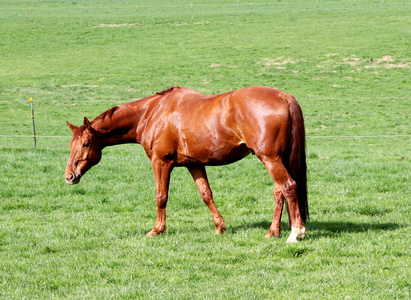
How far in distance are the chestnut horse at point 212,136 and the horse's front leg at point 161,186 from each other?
1 cm

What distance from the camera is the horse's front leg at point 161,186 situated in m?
7.82

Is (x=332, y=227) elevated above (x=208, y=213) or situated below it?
above

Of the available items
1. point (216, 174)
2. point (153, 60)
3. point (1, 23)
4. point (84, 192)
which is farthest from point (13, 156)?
point (1, 23)

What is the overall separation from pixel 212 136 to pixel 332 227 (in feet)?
7.21

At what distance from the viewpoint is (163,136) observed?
306 inches

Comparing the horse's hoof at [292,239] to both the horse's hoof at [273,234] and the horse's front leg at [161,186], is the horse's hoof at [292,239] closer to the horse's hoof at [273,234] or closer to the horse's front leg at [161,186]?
the horse's hoof at [273,234]

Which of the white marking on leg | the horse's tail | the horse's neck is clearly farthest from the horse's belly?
the white marking on leg

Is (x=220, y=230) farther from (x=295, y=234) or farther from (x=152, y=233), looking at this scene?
(x=295, y=234)

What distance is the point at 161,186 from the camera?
795 cm

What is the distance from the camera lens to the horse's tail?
7043 mm

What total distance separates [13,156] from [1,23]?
132 ft

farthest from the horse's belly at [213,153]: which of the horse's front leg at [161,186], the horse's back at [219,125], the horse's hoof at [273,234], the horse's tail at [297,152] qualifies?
the horse's hoof at [273,234]

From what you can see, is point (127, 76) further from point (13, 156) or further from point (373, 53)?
point (13, 156)

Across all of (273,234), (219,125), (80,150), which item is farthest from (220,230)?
(80,150)
